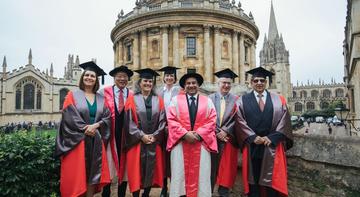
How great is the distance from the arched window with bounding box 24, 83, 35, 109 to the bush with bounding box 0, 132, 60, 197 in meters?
59.1

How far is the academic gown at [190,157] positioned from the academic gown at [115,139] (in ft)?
3.22

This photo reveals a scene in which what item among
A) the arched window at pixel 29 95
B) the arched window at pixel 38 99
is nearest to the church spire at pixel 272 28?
the arched window at pixel 38 99

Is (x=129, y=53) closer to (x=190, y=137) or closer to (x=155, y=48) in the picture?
(x=155, y=48)

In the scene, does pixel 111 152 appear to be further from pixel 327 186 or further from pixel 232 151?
pixel 327 186

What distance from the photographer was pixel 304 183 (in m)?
5.18

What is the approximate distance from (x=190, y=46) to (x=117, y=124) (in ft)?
84.3

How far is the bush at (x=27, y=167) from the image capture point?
437 centimetres

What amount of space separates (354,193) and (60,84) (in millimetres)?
63083

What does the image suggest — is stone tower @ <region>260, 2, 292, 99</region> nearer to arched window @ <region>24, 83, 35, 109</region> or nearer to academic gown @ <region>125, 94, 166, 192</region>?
arched window @ <region>24, 83, 35, 109</region>

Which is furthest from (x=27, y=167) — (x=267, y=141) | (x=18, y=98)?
(x=18, y=98)

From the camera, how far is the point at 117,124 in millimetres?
5414

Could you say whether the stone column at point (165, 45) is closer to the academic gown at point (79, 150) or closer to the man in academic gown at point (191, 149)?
the man in academic gown at point (191, 149)

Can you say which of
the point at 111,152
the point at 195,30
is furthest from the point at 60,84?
the point at 111,152

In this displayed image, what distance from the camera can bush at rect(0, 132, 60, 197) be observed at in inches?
172
